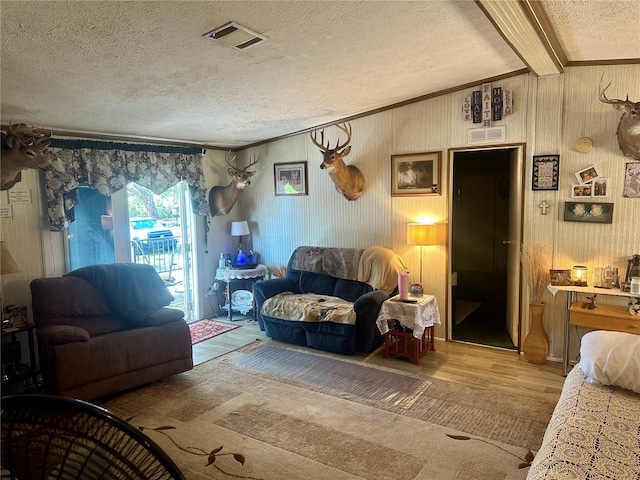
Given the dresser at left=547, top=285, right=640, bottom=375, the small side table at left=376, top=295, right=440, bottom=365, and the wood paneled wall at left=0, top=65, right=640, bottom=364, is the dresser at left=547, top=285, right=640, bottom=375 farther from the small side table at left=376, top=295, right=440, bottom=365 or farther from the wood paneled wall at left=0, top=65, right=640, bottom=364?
the small side table at left=376, top=295, right=440, bottom=365

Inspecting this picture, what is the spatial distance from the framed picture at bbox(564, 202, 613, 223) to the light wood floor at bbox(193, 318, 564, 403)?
1350 millimetres

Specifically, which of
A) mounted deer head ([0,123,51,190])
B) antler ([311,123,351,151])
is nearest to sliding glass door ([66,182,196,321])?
mounted deer head ([0,123,51,190])

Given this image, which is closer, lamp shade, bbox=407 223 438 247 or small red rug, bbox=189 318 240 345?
lamp shade, bbox=407 223 438 247

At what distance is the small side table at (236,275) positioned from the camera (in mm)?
5658

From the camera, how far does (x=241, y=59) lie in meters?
2.95

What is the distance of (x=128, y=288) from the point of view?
402 centimetres

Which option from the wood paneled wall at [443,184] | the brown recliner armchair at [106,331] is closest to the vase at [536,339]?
the wood paneled wall at [443,184]

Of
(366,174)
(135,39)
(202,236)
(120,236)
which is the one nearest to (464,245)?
(366,174)

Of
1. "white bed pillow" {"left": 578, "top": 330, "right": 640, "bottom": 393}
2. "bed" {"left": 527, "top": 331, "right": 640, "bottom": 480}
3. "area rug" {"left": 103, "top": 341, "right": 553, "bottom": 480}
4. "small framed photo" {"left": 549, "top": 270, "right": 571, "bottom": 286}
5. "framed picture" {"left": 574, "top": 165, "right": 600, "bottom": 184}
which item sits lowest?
"area rug" {"left": 103, "top": 341, "right": 553, "bottom": 480}

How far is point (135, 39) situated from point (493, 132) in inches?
129

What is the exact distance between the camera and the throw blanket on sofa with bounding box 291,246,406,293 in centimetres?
470

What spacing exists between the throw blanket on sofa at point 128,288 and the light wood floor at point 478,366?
773 millimetres

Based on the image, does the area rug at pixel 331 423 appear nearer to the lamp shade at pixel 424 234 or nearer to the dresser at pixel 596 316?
the dresser at pixel 596 316

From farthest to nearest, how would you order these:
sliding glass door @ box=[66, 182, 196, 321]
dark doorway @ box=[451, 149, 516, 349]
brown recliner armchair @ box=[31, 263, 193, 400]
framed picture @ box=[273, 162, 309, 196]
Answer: dark doorway @ box=[451, 149, 516, 349] < framed picture @ box=[273, 162, 309, 196] < sliding glass door @ box=[66, 182, 196, 321] < brown recliner armchair @ box=[31, 263, 193, 400]
